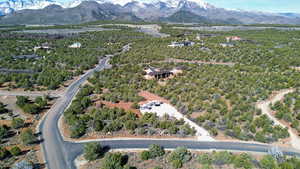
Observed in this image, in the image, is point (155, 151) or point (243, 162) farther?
point (155, 151)

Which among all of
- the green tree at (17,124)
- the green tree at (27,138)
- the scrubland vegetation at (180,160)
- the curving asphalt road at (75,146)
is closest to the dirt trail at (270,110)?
the curving asphalt road at (75,146)

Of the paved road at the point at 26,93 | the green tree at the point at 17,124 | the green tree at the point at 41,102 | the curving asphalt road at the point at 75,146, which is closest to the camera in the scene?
the curving asphalt road at the point at 75,146

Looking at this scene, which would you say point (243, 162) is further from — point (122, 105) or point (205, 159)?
point (122, 105)

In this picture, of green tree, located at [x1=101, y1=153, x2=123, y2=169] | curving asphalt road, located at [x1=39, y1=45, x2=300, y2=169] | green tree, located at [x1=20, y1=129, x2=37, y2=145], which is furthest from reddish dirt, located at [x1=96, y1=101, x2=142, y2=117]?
green tree, located at [x1=101, y1=153, x2=123, y2=169]

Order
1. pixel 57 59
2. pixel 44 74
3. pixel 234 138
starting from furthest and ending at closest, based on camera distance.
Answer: pixel 57 59, pixel 44 74, pixel 234 138

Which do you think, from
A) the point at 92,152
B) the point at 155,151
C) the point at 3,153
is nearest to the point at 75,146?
the point at 92,152

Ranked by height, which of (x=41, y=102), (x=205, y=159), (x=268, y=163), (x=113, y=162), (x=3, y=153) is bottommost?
(x=3, y=153)

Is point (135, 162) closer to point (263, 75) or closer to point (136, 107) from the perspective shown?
point (136, 107)

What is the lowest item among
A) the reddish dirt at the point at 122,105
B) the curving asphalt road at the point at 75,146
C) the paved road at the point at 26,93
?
the curving asphalt road at the point at 75,146

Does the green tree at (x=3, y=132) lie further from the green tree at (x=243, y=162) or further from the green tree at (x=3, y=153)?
the green tree at (x=243, y=162)

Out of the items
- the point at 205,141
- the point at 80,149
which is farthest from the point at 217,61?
the point at 80,149

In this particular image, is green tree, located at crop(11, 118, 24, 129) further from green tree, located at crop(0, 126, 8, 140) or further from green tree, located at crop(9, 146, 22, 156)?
green tree, located at crop(9, 146, 22, 156)
